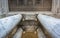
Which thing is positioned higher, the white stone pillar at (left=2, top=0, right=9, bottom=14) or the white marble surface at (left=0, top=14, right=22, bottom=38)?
Result: the white stone pillar at (left=2, top=0, right=9, bottom=14)

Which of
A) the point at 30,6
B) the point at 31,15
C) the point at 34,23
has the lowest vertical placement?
the point at 34,23

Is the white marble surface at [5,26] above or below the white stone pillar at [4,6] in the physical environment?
below

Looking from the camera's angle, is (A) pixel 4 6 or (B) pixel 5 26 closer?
(B) pixel 5 26

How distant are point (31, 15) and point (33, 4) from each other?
0.89ft

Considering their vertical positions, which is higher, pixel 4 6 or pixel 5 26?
pixel 4 6

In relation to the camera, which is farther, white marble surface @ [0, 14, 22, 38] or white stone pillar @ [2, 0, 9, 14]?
white stone pillar @ [2, 0, 9, 14]

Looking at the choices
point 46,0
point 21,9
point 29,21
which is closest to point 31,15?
point 29,21

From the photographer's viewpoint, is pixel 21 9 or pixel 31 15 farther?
pixel 21 9

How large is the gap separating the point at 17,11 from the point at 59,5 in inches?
31.6

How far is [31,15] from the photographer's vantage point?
2400 millimetres

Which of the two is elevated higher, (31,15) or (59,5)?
(59,5)

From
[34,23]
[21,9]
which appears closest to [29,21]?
[34,23]

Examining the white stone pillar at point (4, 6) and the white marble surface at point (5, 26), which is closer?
the white marble surface at point (5, 26)

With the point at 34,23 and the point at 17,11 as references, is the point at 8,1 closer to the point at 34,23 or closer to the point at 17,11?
the point at 17,11
